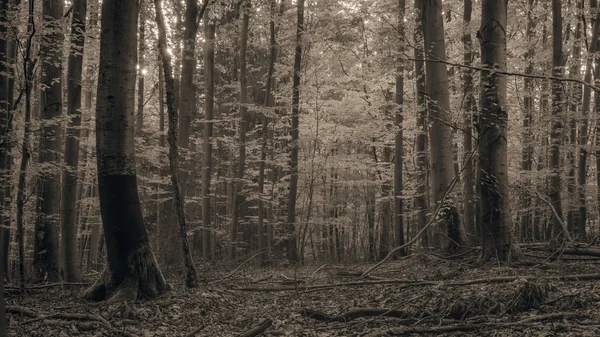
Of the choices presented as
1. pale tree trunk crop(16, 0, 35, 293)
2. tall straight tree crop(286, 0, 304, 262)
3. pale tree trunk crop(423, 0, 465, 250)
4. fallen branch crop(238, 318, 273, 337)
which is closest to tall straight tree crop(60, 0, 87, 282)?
pale tree trunk crop(16, 0, 35, 293)

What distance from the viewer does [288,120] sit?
17.8 meters

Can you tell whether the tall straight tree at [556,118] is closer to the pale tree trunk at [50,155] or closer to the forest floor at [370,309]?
the forest floor at [370,309]

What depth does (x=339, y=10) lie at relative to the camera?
15727 mm

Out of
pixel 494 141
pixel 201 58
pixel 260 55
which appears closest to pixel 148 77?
pixel 201 58

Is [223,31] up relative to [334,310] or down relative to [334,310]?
up

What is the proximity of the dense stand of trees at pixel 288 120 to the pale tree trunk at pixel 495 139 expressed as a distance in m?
0.02

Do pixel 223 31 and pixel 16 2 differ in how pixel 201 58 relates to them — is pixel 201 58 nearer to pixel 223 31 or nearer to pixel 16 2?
pixel 223 31

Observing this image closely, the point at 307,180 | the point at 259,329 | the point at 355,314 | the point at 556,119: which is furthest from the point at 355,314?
the point at 307,180

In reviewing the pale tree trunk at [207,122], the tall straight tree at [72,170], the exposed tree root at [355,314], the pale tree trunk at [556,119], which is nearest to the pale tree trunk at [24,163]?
the tall straight tree at [72,170]

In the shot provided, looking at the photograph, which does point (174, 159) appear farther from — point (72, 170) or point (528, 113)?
point (528, 113)

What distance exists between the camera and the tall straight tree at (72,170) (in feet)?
29.8

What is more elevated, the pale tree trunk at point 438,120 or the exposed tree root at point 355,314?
the pale tree trunk at point 438,120

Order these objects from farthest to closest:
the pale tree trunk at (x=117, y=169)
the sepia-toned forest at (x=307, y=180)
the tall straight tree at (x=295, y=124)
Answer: the tall straight tree at (x=295, y=124) → the pale tree trunk at (x=117, y=169) → the sepia-toned forest at (x=307, y=180)

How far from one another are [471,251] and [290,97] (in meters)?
8.55
